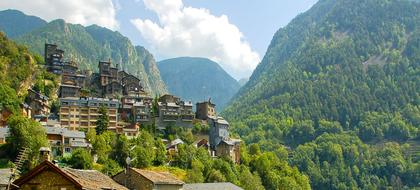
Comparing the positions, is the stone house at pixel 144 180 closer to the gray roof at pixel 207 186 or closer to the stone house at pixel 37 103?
the gray roof at pixel 207 186

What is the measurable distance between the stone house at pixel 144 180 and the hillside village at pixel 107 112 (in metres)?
55.8

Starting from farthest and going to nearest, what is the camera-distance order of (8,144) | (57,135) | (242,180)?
(242,180) → (57,135) → (8,144)

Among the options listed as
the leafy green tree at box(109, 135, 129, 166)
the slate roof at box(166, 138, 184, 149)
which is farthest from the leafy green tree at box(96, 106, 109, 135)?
the slate roof at box(166, 138, 184, 149)

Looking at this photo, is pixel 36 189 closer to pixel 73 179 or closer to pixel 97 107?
pixel 73 179

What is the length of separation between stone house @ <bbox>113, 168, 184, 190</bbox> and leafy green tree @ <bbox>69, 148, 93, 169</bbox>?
137ft

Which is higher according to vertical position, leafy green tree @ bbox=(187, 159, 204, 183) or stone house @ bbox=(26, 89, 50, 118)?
stone house @ bbox=(26, 89, 50, 118)

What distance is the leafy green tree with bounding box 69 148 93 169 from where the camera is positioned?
103375 millimetres

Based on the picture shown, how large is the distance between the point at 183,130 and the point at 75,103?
29798mm

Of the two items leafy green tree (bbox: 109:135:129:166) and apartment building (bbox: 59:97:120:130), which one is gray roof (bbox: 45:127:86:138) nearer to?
leafy green tree (bbox: 109:135:129:166)

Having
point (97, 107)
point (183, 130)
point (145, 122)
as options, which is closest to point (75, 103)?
point (97, 107)

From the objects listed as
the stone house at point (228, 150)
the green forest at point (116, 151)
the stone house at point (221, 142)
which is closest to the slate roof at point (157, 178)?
the green forest at point (116, 151)

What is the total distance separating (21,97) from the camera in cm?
14225

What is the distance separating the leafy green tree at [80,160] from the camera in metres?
103

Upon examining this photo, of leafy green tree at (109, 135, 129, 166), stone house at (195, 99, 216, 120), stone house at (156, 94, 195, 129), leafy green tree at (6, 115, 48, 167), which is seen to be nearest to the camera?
leafy green tree at (6, 115, 48, 167)
